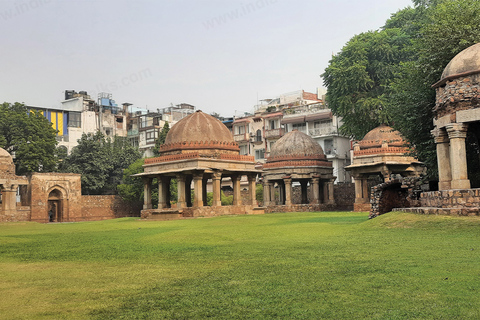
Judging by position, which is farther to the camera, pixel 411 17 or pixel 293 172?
pixel 411 17

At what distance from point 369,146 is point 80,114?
3872 centimetres

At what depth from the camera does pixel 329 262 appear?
853cm

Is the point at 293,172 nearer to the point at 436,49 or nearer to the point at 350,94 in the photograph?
the point at 350,94

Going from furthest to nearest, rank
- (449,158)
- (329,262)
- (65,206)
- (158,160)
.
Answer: (65,206) → (158,160) → (449,158) → (329,262)

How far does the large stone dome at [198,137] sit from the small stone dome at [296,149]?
868 cm

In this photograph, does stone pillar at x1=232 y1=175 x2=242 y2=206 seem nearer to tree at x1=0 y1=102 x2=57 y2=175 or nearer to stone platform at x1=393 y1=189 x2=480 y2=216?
tree at x1=0 y1=102 x2=57 y2=175

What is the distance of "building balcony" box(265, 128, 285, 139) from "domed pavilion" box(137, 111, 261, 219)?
24.2 metres

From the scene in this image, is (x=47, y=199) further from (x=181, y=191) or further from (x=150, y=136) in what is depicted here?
(x=150, y=136)

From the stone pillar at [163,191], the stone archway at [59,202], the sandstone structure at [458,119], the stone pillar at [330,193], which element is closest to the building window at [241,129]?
the stone pillar at [330,193]

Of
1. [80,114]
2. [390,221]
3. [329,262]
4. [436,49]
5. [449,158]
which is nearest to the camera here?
[329,262]

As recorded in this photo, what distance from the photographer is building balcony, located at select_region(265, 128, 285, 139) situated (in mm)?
60938

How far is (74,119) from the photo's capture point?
63.6 metres

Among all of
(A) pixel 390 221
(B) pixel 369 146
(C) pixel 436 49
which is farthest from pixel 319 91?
(A) pixel 390 221

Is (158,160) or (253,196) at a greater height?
(158,160)
